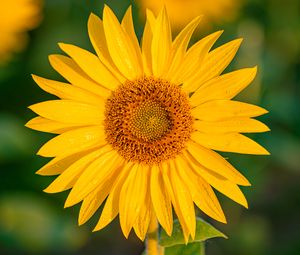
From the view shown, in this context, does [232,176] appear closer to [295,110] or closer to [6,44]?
[6,44]

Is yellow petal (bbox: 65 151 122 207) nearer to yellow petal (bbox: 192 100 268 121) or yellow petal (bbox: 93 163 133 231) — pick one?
yellow petal (bbox: 93 163 133 231)

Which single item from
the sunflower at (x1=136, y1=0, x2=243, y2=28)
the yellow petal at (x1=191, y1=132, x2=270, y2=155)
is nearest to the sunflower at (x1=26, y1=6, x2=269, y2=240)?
the yellow petal at (x1=191, y1=132, x2=270, y2=155)

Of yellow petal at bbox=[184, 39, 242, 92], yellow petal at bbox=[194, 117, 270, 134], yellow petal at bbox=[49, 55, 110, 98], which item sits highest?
yellow petal at bbox=[184, 39, 242, 92]

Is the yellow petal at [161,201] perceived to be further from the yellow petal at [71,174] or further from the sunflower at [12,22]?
the sunflower at [12,22]

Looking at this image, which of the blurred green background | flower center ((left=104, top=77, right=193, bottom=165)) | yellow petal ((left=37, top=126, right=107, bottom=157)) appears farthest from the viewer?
the blurred green background

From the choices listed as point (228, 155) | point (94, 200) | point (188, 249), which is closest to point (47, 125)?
point (94, 200)
